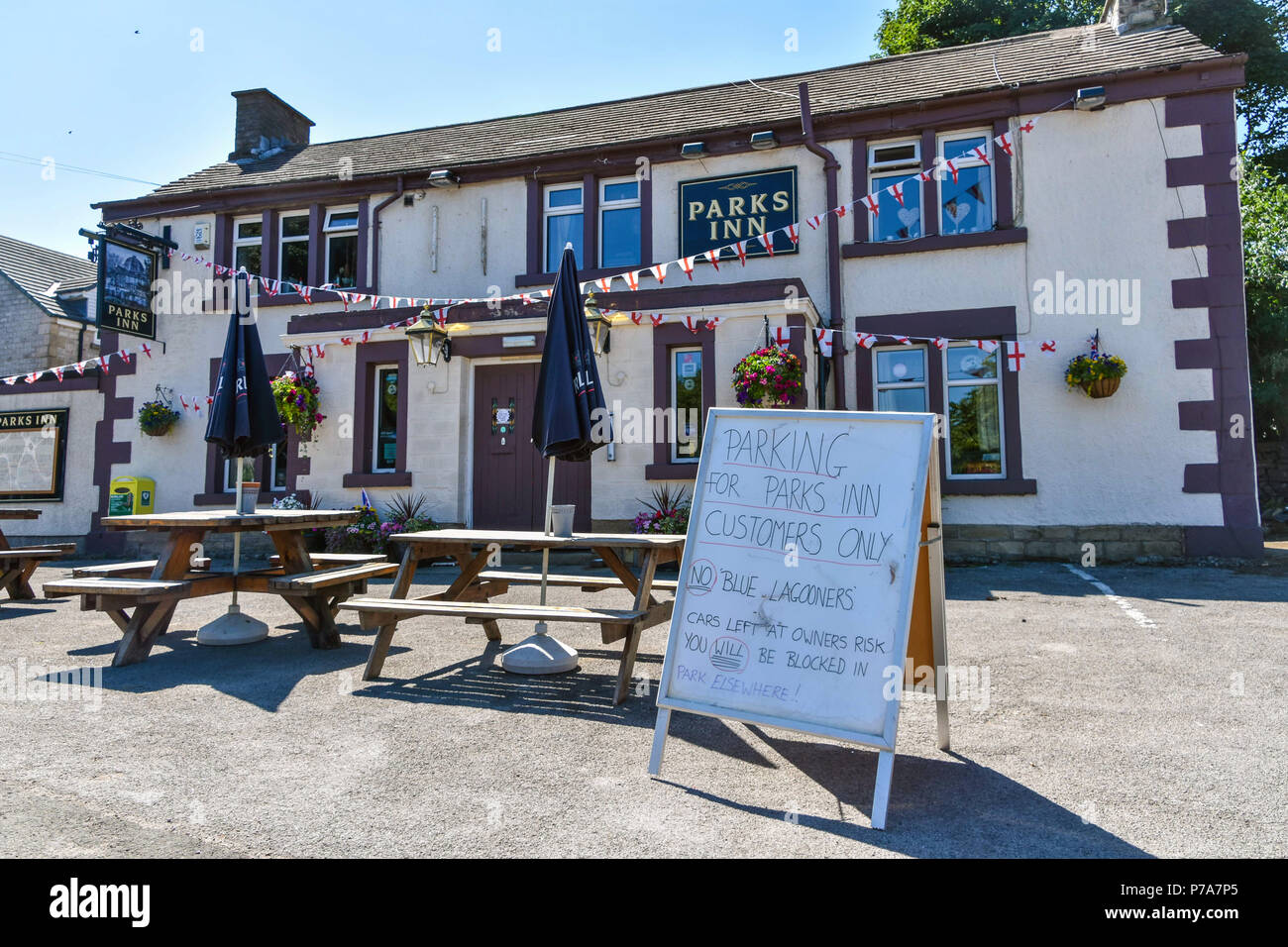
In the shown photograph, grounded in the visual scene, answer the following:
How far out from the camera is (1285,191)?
17812 mm

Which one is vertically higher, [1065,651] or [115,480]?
[115,480]

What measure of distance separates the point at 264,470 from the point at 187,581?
7607 millimetres

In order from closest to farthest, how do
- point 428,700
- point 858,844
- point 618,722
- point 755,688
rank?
point 858,844 < point 755,688 < point 618,722 < point 428,700

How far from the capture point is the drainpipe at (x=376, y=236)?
1243 cm

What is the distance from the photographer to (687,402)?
10.3 metres

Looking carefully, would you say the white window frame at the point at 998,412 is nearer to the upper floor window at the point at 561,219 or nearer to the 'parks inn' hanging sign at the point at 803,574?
the upper floor window at the point at 561,219

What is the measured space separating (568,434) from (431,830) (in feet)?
8.35

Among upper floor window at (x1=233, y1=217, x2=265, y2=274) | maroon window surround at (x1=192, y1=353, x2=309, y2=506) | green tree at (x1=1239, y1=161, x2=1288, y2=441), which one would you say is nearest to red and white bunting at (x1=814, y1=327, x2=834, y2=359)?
maroon window surround at (x1=192, y1=353, x2=309, y2=506)

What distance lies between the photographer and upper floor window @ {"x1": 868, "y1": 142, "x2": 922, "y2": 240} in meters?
10.6

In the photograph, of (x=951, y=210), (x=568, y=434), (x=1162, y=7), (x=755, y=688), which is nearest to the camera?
(x=755, y=688)

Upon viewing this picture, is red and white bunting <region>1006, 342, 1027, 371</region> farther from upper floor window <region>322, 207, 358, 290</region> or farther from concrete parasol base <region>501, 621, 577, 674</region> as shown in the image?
upper floor window <region>322, 207, 358, 290</region>

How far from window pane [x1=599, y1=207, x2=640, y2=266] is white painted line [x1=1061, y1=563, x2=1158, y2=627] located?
7148mm
